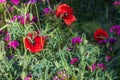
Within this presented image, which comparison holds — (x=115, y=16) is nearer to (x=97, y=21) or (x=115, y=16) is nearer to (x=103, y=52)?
(x=97, y=21)

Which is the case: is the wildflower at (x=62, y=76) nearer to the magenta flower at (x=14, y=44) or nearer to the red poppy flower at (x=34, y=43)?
the red poppy flower at (x=34, y=43)

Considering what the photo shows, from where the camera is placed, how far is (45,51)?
11.7 feet

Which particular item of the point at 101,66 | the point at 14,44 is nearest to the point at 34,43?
the point at 14,44

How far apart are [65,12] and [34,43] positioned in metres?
0.62

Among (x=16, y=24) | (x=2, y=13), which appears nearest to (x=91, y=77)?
(x=16, y=24)

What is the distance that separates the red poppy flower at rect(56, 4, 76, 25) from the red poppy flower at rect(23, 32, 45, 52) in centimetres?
55

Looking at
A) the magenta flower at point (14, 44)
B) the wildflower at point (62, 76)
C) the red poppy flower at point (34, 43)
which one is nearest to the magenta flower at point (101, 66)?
the wildflower at point (62, 76)

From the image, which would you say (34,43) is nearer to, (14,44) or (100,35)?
(14,44)

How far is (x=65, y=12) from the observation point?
13.0 ft

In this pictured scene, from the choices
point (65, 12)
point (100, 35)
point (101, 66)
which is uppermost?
point (65, 12)

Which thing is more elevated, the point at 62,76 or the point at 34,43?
the point at 34,43

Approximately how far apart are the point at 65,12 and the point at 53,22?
191 millimetres

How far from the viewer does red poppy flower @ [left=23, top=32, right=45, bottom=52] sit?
338 centimetres

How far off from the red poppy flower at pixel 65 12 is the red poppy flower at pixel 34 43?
551 mm
